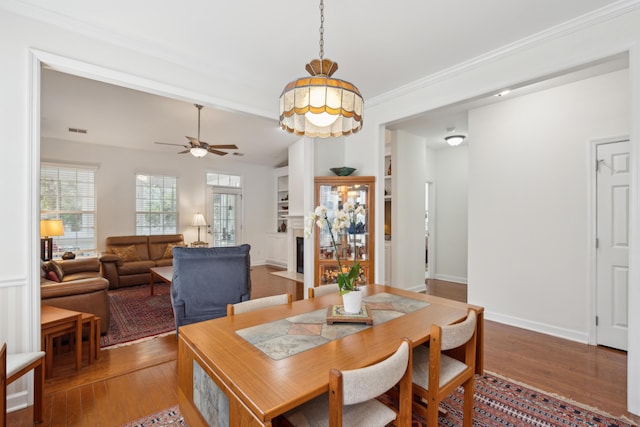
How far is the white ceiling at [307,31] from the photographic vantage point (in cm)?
208

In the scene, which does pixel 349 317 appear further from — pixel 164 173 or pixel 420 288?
pixel 164 173

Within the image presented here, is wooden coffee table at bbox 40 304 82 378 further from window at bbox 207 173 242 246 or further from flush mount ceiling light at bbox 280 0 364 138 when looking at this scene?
window at bbox 207 173 242 246

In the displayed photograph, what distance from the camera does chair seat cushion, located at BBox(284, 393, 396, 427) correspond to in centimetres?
128

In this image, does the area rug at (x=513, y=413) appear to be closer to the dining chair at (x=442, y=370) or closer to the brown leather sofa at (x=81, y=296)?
the dining chair at (x=442, y=370)

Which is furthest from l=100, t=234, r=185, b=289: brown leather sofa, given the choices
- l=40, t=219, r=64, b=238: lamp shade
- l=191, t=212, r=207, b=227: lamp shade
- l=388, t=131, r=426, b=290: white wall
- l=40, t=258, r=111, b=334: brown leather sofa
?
l=388, t=131, r=426, b=290: white wall

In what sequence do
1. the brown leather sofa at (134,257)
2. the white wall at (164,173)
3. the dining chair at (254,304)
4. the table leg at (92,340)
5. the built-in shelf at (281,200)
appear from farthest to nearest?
1. the built-in shelf at (281,200)
2. the white wall at (164,173)
3. the brown leather sofa at (134,257)
4. the table leg at (92,340)
5. the dining chair at (254,304)

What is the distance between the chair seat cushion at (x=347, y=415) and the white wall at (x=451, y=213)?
503 cm

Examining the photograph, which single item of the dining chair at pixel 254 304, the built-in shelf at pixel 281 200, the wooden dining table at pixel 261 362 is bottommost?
the wooden dining table at pixel 261 362

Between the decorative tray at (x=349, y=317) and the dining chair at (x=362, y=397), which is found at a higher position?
the decorative tray at (x=349, y=317)

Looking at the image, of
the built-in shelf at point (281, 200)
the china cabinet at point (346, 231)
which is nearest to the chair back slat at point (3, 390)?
the china cabinet at point (346, 231)

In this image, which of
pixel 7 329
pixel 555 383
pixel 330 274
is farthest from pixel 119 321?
pixel 555 383

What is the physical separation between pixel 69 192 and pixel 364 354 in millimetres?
6665

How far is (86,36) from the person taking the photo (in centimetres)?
233

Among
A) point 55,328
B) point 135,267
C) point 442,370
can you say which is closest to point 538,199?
point 442,370
